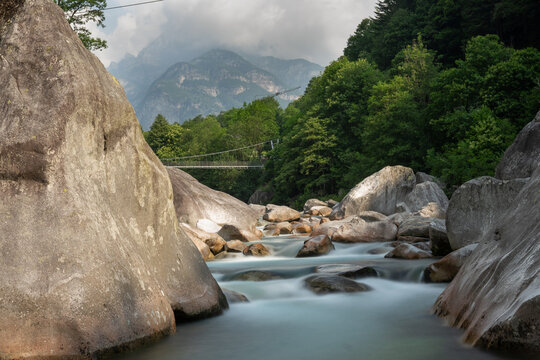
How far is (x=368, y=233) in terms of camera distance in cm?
1462

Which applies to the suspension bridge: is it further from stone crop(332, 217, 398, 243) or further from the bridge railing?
stone crop(332, 217, 398, 243)

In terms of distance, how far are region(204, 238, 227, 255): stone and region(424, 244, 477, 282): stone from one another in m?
6.19

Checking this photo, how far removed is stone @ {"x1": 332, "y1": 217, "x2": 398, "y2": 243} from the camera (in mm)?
14484

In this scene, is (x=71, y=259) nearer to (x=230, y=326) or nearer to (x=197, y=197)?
(x=230, y=326)

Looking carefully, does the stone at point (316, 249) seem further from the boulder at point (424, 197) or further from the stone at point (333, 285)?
the boulder at point (424, 197)

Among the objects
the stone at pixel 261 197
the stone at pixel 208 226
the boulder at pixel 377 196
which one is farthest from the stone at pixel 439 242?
the stone at pixel 261 197

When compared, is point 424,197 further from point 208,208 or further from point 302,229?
point 208,208

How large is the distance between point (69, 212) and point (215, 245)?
8820 millimetres

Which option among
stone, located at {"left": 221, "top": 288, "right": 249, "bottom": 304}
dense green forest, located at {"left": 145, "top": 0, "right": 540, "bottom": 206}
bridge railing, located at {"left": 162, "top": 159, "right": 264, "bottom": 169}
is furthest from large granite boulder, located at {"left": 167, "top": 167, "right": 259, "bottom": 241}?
bridge railing, located at {"left": 162, "top": 159, "right": 264, "bottom": 169}

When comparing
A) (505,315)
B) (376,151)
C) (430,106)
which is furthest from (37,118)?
(376,151)

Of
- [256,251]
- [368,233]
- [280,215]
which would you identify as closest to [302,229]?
[280,215]

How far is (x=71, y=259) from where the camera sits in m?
4.28

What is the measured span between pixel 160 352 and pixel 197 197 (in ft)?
42.4

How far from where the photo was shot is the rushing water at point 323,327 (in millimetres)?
4797
